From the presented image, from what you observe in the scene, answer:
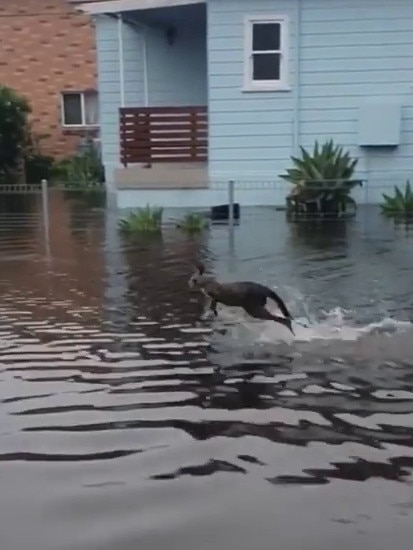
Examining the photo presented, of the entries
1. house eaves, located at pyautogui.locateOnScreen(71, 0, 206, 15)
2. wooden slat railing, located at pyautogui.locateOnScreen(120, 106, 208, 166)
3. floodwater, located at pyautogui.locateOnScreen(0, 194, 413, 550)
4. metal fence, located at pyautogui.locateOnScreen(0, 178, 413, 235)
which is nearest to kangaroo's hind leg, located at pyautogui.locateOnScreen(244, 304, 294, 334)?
floodwater, located at pyautogui.locateOnScreen(0, 194, 413, 550)

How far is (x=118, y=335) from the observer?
887 cm

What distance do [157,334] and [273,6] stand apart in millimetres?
12145

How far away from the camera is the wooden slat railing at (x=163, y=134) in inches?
789

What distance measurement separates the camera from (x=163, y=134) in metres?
20.1

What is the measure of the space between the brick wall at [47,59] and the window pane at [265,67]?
39.4 feet

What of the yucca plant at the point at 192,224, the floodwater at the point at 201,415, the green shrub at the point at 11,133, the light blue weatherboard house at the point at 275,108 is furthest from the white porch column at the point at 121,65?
the floodwater at the point at 201,415

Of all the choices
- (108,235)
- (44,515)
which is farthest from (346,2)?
(44,515)

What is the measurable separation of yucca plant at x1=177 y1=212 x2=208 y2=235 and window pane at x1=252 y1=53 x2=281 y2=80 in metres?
3.95

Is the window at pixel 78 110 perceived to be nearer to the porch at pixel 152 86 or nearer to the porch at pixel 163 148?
the porch at pixel 152 86

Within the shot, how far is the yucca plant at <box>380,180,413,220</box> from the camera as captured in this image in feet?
60.1

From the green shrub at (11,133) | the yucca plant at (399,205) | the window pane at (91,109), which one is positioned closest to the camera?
the yucca plant at (399,205)

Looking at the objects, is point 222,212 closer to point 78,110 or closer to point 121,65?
point 121,65

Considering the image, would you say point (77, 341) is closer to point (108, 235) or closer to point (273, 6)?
point (108, 235)

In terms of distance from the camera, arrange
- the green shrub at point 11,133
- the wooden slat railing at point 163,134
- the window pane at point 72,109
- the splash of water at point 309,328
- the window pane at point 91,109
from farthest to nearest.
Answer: the window pane at point 72,109 < the window pane at point 91,109 < the green shrub at point 11,133 < the wooden slat railing at point 163,134 < the splash of water at point 309,328
